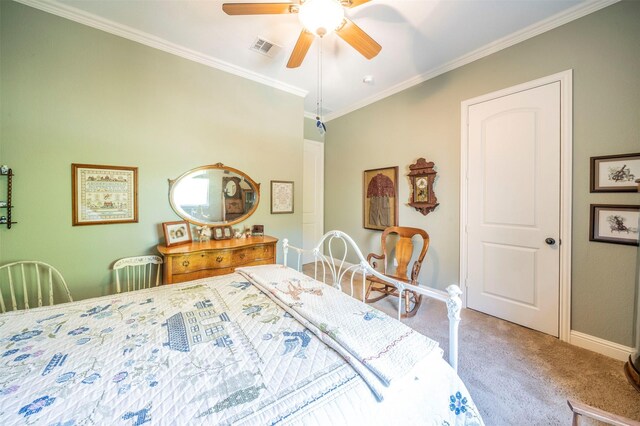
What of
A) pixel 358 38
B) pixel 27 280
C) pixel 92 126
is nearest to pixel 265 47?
pixel 358 38

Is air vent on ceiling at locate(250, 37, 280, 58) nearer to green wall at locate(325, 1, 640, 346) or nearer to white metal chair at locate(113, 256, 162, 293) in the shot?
green wall at locate(325, 1, 640, 346)

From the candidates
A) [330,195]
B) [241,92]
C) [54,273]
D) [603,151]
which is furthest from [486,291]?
[54,273]

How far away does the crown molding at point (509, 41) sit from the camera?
6.36 feet

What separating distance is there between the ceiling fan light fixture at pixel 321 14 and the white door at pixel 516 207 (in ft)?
6.67

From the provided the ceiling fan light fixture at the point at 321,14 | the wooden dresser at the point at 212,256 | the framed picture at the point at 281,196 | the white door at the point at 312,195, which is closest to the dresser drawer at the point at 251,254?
the wooden dresser at the point at 212,256

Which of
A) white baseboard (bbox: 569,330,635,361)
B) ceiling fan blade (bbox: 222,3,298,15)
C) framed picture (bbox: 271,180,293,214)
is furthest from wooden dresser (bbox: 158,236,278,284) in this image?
white baseboard (bbox: 569,330,635,361)

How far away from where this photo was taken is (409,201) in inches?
127

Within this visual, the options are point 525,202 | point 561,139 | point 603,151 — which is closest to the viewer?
point 603,151

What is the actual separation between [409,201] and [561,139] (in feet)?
5.12

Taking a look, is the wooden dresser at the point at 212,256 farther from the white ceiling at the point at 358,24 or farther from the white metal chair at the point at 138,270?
the white ceiling at the point at 358,24

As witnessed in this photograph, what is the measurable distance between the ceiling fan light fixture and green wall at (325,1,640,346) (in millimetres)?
2003

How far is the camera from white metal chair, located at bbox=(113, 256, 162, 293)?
2236 mm

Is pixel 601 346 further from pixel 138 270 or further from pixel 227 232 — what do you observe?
pixel 138 270

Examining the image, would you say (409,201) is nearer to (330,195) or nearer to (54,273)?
(330,195)
